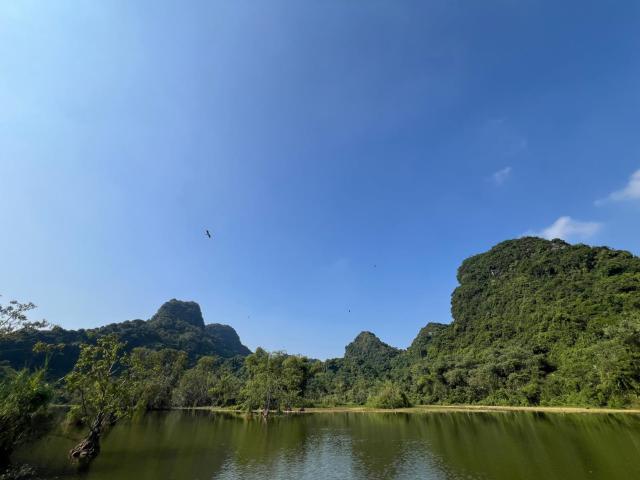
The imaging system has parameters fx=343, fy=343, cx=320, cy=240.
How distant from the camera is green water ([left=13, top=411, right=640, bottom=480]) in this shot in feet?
57.9

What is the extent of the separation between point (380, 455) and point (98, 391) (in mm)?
20024

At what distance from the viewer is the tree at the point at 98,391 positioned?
22312 mm

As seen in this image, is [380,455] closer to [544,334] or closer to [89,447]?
[89,447]

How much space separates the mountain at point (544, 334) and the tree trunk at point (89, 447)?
185 feet

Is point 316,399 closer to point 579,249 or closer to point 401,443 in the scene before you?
point 401,443

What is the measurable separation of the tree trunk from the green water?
25.8 inches

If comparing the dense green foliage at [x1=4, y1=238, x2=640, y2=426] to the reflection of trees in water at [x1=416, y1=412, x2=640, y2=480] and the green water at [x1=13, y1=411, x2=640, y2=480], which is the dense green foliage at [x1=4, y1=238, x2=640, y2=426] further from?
the reflection of trees in water at [x1=416, y1=412, x2=640, y2=480]

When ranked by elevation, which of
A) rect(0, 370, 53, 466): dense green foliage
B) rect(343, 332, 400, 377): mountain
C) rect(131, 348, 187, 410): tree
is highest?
rect(343, 332, 400, 377): mountain

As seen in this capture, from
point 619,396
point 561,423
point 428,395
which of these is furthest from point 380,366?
point 561,423

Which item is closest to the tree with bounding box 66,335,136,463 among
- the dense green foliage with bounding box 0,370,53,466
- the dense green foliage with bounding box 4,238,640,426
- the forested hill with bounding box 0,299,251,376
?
the dense green foliage with bounding box 4,238,640,426

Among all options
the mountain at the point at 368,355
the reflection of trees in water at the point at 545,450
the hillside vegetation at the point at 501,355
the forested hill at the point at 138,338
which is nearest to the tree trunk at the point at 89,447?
the hillside vegetation at the point at 501,355

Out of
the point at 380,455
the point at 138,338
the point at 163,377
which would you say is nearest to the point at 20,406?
the point at 380,455

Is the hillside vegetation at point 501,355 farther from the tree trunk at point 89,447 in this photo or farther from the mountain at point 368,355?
the tree trunk at point 89,447

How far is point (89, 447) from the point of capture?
22.1m
